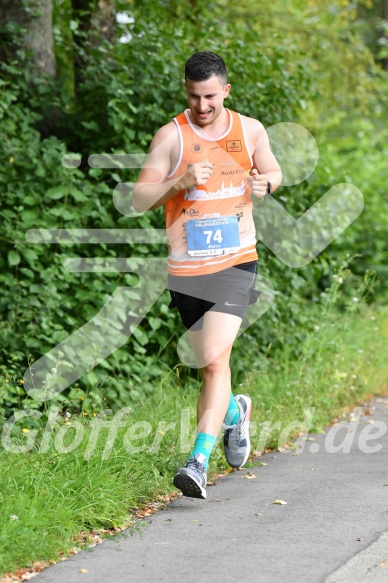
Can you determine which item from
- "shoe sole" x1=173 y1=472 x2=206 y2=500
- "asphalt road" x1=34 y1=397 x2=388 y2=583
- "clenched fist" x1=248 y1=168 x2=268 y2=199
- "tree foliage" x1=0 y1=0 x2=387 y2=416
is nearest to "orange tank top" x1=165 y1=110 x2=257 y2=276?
"clenched fist" x1=248 y1=168 x2=268 y2=199

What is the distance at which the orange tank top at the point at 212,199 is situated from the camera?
527cm

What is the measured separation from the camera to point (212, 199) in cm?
530

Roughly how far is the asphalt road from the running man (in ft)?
1.36

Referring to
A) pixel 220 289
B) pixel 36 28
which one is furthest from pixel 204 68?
pixel 36 28

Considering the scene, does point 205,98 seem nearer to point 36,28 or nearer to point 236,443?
point 236,443

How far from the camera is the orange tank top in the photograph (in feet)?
17.3

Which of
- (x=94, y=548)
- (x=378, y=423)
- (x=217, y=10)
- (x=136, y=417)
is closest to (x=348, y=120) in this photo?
(x=217, y=10)

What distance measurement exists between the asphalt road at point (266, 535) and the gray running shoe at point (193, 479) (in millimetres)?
122

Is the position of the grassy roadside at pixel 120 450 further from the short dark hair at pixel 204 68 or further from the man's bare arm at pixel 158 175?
the short dark hair at pixel 204 68

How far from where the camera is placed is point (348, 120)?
21.7 m

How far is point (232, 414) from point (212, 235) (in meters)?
1.09

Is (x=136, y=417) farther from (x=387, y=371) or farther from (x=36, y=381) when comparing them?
(x=387, y=371)

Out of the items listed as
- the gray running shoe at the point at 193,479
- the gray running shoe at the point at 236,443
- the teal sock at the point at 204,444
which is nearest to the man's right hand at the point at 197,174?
the teal sock at the point at 204,444

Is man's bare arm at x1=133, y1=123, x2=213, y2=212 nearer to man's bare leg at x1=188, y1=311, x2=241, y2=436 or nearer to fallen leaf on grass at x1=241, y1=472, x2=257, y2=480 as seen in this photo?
man's bare leg at x1=188, y1=311, x2=241, y2=436
